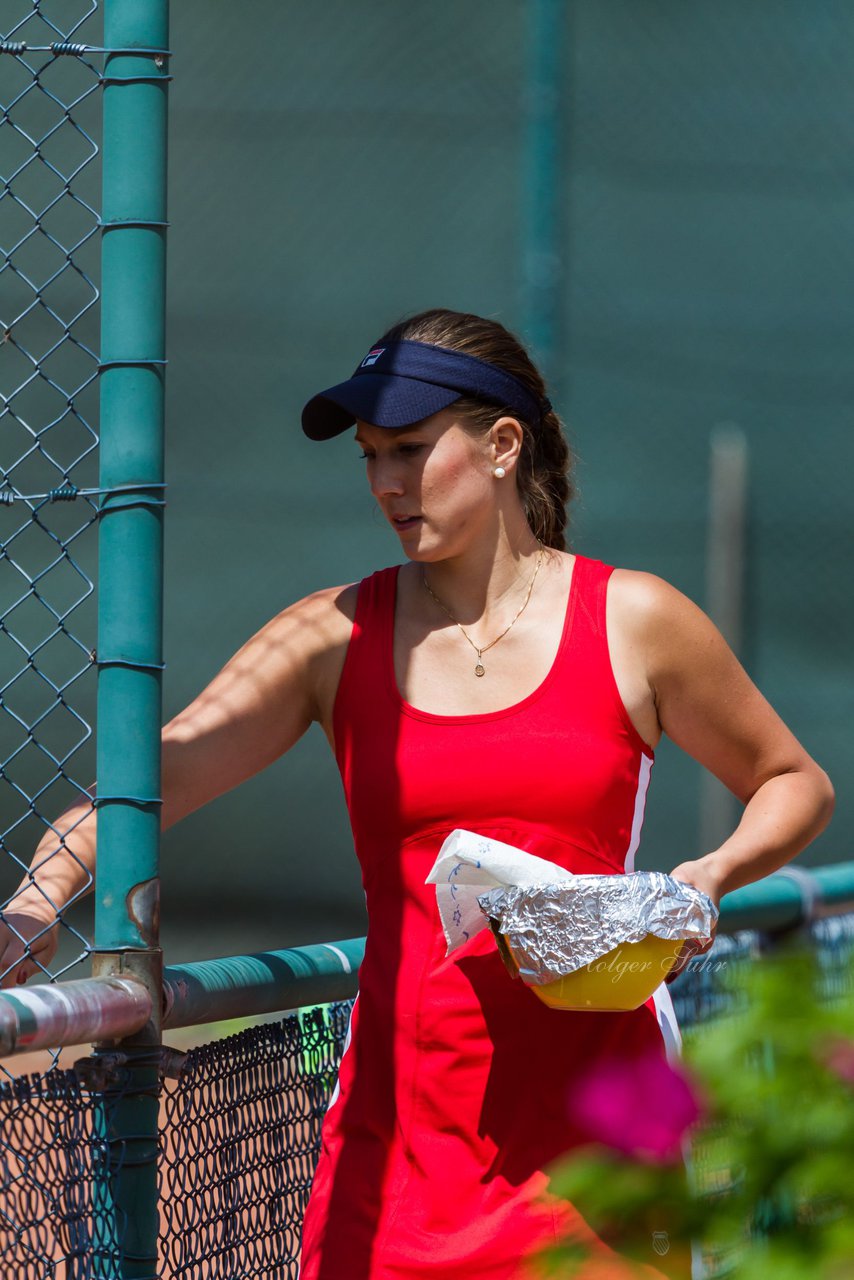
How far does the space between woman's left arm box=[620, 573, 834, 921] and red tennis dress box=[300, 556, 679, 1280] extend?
71mm

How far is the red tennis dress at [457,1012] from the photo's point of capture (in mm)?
1971

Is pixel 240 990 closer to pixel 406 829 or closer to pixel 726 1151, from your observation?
pixel 406 829

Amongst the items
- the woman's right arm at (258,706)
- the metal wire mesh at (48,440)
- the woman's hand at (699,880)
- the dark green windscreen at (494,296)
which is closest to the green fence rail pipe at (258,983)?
→ the woman's right arm at (258,706)

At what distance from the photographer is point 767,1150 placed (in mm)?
739

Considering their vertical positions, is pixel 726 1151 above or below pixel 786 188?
below

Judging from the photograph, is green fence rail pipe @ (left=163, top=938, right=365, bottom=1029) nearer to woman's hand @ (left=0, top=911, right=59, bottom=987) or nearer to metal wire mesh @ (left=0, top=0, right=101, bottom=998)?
woman's hand @ (left=0, top=911, right=59, bottom=987)

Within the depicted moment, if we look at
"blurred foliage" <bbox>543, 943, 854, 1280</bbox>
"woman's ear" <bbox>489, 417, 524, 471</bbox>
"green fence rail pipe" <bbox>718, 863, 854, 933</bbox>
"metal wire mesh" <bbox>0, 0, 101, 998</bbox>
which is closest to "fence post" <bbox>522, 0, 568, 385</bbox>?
"metal wire mesh" <bbox>0, 0, 101, 998</bbox>

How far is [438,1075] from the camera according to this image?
199 cm

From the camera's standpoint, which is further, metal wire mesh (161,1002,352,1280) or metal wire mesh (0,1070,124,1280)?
metal wire mesh (161,1002,352,1280)

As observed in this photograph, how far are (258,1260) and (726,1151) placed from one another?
144cm

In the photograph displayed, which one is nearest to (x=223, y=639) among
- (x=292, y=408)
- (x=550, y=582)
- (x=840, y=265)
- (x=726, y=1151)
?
(x=292, y=408)

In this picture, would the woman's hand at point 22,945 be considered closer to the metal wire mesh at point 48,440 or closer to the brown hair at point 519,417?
the brown hair at point 519,417

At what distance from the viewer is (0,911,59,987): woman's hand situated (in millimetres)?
1772

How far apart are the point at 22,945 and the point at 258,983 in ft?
1.09
